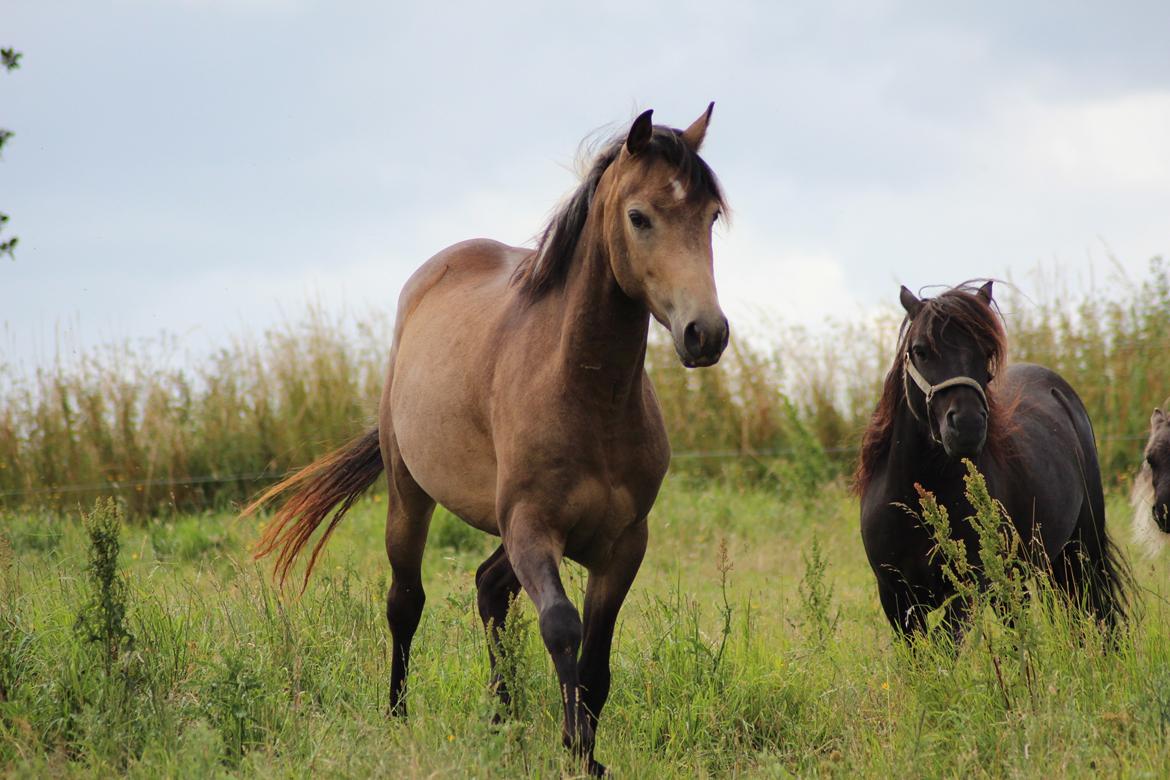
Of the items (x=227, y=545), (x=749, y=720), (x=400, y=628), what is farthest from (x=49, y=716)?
(x=227, y=545)

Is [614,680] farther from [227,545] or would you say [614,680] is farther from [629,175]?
[227,545]

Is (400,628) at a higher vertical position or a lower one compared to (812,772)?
higher

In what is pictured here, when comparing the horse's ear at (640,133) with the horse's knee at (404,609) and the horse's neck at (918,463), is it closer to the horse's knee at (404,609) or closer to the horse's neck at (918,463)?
the horse's neck at (918,463)

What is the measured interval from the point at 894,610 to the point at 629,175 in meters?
2.44

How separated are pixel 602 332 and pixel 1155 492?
364 centimetres

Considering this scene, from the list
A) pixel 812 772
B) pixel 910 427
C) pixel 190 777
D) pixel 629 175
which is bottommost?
pixel 812 772

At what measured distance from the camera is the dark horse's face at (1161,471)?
5539 millimetres

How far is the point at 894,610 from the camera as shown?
Answer: 4754 mm

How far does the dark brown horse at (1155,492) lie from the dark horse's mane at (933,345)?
1029 millimetres

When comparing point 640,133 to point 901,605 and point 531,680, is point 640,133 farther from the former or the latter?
point 901,605

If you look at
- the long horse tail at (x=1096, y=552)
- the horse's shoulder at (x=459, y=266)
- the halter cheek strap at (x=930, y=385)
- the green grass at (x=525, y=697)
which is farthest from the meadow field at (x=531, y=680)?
the horse's shoulder at (x=459, y=266)

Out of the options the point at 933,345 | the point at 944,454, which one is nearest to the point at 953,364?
the point at 933,345

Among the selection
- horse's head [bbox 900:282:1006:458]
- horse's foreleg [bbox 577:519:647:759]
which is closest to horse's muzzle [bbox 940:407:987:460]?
horse's head [bbox 900:282:1006:458]

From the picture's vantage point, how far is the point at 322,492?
5219 millimetres
